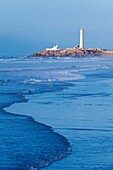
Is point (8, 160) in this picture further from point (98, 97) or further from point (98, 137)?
point (98, 97)

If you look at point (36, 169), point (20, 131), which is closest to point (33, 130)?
point (20, 131)

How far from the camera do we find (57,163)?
8.19 meters

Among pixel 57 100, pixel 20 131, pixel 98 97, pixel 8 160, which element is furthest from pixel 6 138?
pixel 98 97

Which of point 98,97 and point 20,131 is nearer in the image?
point 20,131

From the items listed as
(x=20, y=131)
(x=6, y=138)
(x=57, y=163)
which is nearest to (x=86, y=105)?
(x=20, y=131)

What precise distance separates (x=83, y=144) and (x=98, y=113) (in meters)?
4.35

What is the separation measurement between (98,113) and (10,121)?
2586 millimetres

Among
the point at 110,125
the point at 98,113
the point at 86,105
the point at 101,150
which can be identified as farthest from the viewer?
the point at 86,105

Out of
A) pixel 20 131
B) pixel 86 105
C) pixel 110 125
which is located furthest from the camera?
pixel 86 105

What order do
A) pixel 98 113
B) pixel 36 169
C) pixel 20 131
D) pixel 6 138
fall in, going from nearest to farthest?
1. pixel 36 169
2. pixel 6 138
3. pixel 20 131
4. pixel 98 113

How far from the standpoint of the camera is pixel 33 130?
11125 mm

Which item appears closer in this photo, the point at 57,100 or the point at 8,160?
the point at 8,160

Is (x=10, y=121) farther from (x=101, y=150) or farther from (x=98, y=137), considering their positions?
(x=101, y=150)

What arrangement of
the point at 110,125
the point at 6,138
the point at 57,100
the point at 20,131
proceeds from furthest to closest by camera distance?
the point at 57,100, the point at 110,125, the point at 20,131, the point at 6,138
